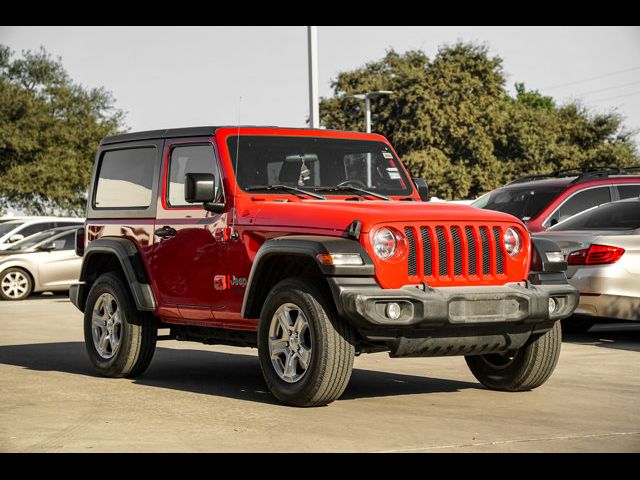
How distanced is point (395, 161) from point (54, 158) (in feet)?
155

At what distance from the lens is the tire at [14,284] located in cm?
2427

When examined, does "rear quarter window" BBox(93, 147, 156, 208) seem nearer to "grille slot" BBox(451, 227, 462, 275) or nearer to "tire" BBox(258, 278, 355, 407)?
"tire" BBox(258, 278, 355, 407)

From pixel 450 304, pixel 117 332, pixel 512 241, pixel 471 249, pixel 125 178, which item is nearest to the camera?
pixel 450 304

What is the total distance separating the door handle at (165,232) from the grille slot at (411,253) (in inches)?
93.8

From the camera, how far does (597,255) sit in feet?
41.5

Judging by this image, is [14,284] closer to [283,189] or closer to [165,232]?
[165,232]

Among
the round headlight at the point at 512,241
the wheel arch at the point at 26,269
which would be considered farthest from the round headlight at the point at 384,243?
the wheel arch at the point at 26,269

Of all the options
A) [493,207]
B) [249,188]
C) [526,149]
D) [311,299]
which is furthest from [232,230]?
[526,149]

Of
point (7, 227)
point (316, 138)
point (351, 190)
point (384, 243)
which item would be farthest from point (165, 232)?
point (7, 227)

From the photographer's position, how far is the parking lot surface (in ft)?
23.3

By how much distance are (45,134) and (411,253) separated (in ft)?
162

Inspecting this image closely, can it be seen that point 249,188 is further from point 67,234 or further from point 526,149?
point 526,149

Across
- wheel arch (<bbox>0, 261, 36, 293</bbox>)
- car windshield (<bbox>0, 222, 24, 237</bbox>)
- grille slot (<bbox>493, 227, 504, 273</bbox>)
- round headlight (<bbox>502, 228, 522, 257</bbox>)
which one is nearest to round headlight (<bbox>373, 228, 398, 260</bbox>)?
grille slot (<bbox>493, 227, 504, 273</bbox>)
